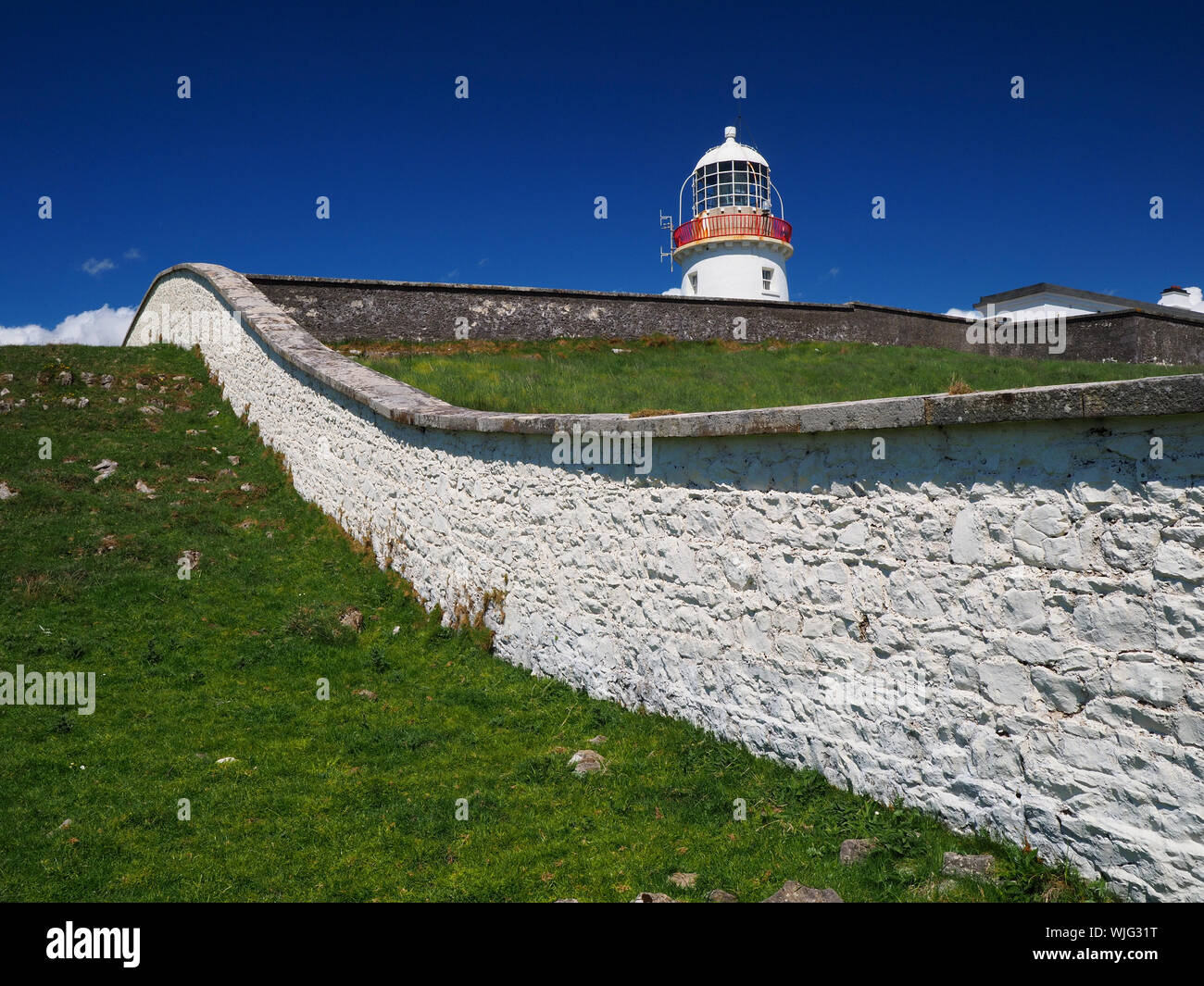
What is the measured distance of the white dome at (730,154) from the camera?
88.7ft

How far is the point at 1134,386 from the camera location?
368 centimetres

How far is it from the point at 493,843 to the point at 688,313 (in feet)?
58.5

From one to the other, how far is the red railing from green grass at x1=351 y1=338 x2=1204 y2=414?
696cm

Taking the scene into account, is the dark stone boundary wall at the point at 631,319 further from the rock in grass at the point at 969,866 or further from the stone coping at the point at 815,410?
the rock in grass at the point at 969,866

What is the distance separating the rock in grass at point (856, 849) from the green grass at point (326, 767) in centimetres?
7

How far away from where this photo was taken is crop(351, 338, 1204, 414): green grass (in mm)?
11852

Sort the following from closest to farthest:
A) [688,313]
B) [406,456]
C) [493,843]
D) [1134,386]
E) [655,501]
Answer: [1134,386], [493,843], [655,501], [406,456], [688,313]

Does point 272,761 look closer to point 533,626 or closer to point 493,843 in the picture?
point 493,843

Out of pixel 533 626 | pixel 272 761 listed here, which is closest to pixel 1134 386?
pixel 533 626

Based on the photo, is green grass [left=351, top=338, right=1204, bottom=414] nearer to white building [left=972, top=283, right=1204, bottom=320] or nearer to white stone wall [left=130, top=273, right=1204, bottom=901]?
white stone wall [left=130, top=273, right=1204, bottom=901]
